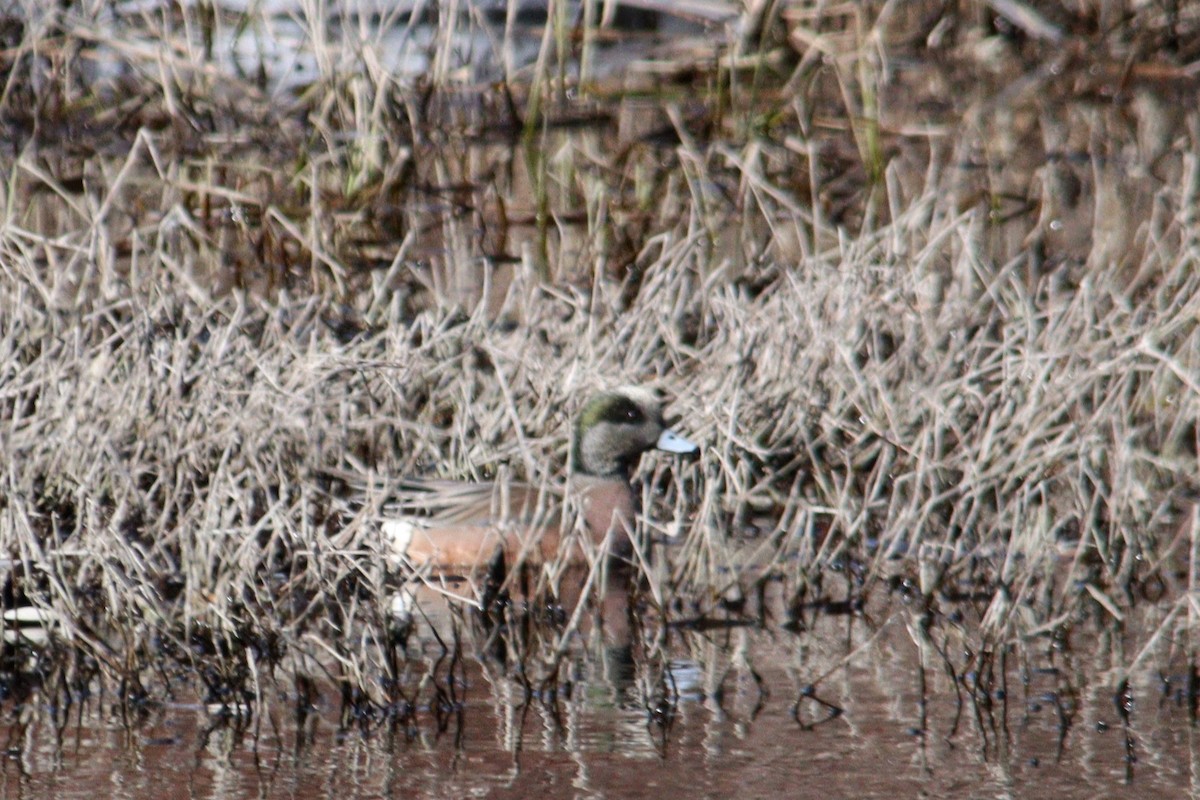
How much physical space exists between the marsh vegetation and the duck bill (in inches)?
3.4

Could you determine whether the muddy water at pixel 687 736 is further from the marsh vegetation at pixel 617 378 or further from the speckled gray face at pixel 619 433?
the speckled gray face at pixel 619 433

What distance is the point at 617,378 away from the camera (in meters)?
6.59

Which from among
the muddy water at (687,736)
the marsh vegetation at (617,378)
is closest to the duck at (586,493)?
the marsh vegetation at (617,378)

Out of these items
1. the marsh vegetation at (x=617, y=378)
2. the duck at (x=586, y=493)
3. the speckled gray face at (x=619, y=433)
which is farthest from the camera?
the speckled gray face at (x=619, y=433)

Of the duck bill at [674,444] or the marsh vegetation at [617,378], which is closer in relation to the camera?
the marsh vegetation at [617,378]

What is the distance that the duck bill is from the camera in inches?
243

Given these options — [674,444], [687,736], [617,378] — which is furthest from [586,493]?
[687,736]

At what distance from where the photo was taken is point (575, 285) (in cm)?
755

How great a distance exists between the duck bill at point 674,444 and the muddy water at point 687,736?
1403mm

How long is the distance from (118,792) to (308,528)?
2.71 feet

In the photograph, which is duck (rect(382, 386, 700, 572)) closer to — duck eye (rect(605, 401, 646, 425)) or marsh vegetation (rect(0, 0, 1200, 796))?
duck eye (rect(605, 401, 646, 425))

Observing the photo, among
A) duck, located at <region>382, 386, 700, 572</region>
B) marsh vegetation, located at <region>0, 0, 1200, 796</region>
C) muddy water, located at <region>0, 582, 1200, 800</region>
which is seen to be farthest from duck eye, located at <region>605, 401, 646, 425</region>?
muddy water, located at <region>0, 582, 1200, 800</region>

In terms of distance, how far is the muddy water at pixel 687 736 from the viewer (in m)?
3.73

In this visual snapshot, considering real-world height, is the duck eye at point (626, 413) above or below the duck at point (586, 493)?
above
